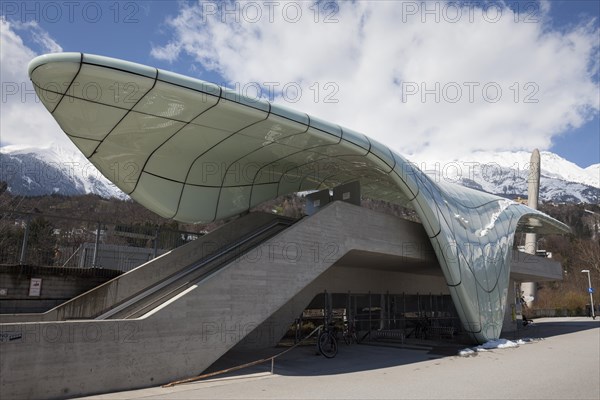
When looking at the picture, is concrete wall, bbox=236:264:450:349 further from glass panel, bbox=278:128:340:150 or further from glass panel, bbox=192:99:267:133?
glass panel, bbox=192:99:267:133

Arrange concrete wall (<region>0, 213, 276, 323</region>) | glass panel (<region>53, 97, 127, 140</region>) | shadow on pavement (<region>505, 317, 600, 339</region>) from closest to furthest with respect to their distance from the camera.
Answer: glass panel (<region>53, 97, 127, 140</region>)
concrete wall (<region>0, 213, 276, 323</region>)
shadow on pavement (<region>505, 317, 600, 339</region>)

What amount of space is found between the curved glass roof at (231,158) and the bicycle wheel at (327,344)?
228 inches

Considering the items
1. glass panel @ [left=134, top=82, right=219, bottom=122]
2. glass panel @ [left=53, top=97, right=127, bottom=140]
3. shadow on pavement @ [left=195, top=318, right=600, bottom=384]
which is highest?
glass panel @ [left=134, top=82, right=219, bottom=122]

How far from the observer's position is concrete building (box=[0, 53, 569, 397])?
29.0 ft

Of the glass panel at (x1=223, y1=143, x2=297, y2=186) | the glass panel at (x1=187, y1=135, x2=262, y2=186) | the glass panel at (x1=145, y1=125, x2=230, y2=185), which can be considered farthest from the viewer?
the glass panel at (x1=223, y1=143, x2=297, y2=186)

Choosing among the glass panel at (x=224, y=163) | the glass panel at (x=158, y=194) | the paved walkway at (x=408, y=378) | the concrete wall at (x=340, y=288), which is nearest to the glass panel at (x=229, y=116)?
the glass panel at (x=224, y=163)

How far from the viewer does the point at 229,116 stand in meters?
11.9

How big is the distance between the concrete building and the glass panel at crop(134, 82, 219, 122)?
0.04m

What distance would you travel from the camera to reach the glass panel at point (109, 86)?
29.5ft

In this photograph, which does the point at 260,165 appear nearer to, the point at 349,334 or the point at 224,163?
the point at 224,163

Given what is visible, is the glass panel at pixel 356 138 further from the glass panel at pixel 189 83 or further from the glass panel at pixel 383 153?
the glass panel at pixel 189 83

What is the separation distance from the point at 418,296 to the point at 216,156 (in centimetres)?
1619

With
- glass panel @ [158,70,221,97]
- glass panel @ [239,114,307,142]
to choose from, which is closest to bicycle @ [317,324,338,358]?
glass panel @ [239,114,307,142]

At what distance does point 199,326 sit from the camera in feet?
34.4
